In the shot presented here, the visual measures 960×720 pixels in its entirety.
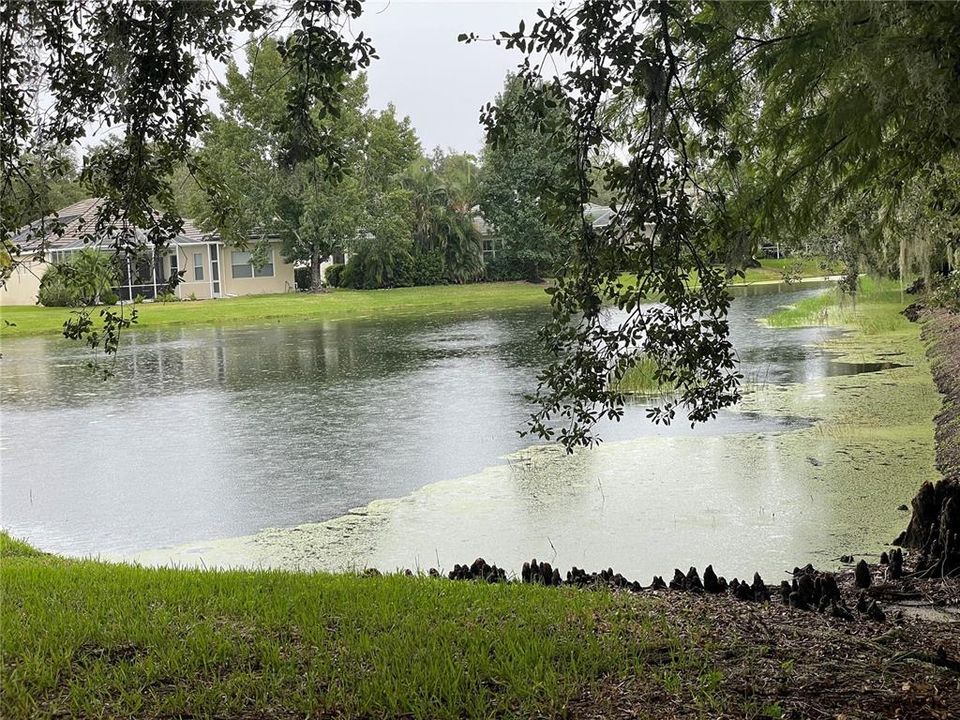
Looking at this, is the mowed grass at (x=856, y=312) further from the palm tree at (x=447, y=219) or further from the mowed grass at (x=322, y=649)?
the mowed grass at (x=322, y=649)

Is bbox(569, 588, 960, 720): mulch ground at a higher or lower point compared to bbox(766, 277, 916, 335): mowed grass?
lower

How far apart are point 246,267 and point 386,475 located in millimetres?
35763

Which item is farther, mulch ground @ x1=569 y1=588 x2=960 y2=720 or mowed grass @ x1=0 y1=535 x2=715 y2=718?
mowed grass @ x1=0 y1=535 x2=715 y2=718

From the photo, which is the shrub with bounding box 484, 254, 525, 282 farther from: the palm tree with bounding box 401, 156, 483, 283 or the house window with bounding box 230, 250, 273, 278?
the house window with bounding box 230, 250, 273, 278

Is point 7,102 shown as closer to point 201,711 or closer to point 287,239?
point 201,711

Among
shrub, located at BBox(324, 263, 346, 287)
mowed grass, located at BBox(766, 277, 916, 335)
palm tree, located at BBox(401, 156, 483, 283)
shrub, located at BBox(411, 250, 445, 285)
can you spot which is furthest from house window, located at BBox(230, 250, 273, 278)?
mowed grass, located at BBox(766, 277, 916, 335)

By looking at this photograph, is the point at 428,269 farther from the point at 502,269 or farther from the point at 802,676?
the point at 802,676

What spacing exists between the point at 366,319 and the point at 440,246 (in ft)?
40.4

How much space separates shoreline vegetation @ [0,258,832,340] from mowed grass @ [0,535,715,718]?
88.3 ft

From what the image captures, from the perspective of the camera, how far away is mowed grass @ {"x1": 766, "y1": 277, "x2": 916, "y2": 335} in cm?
2362

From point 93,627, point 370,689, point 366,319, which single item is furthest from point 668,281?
point 366,319

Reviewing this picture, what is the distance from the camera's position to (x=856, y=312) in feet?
87.9

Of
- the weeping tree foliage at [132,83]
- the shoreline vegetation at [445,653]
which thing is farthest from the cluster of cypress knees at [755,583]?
the weeping tree foliage at [132,83]

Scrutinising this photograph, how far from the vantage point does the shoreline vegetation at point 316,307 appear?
34062mm
